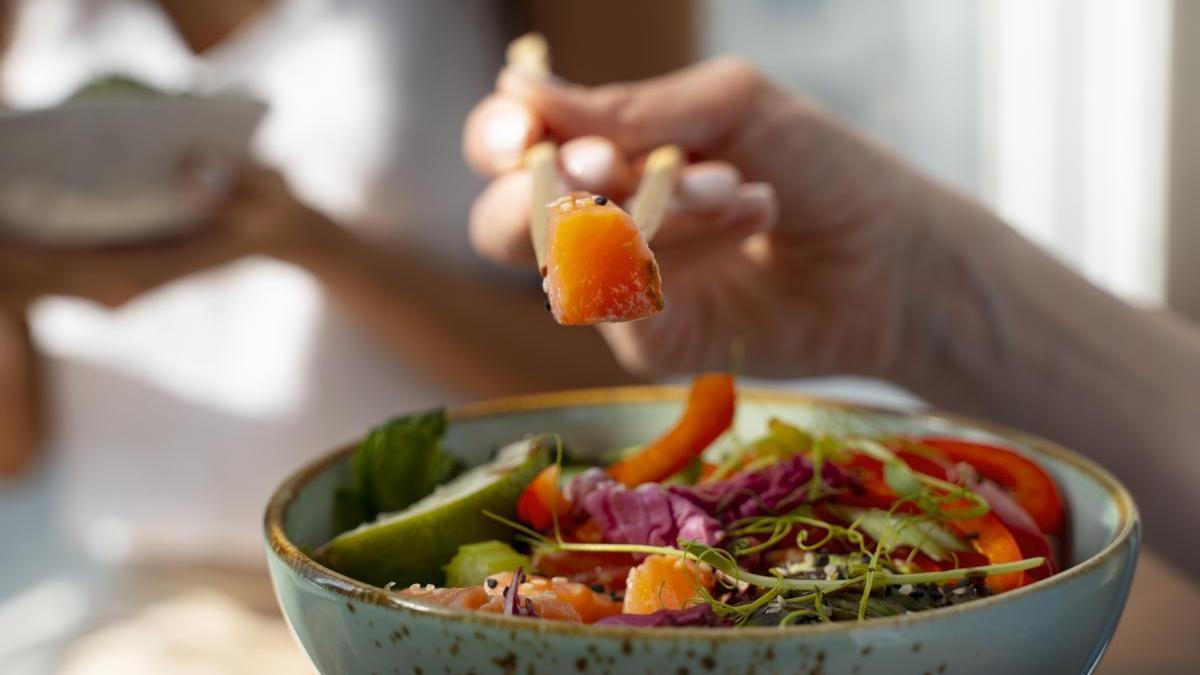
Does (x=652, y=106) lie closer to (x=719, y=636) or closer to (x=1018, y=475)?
(x=1018, y=475)

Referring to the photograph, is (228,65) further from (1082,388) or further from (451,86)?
(1082,388)

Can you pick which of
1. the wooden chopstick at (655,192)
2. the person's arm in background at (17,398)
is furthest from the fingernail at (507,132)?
the person's arm in background at (17,398)

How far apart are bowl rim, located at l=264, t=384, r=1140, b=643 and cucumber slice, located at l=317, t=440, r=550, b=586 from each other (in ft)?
0.13

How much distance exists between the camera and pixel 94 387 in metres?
2.27

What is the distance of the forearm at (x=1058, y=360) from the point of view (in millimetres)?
1048

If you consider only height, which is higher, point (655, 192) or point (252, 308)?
point (655, 192)

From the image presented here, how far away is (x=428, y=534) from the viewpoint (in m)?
0.58

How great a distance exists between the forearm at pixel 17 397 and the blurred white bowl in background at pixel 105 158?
1098mm

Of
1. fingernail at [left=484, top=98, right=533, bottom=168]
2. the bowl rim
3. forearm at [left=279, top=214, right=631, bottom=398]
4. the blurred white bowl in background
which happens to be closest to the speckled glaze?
the bowl rim

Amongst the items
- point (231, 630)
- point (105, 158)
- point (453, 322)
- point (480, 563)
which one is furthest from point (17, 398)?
point (480, 563)

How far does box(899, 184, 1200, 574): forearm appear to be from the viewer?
105 centimetres

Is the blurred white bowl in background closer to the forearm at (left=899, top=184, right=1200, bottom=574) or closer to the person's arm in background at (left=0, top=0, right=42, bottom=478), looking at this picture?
the forearm at (left=899, top=184, right=1200, bottom=574)

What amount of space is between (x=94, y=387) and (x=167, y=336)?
0.26m

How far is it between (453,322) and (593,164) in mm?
1078
